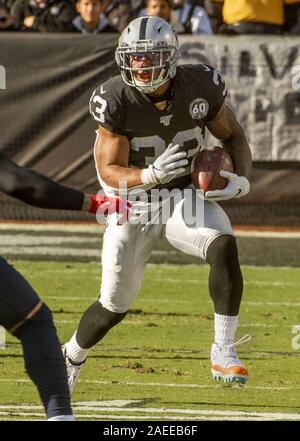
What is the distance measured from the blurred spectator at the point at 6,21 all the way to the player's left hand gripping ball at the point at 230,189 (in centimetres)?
679

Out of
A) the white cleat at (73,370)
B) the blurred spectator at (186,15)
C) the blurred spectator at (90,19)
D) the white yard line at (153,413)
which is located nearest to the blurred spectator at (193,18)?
the blurred spectator at (186,15)

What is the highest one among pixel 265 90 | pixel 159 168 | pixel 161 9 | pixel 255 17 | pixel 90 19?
pixel 159 168

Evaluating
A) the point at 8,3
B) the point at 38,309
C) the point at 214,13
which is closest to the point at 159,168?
the point at 38,309

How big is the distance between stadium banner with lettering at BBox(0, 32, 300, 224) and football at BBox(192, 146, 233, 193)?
550 cm

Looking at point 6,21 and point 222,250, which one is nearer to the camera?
point 222,250

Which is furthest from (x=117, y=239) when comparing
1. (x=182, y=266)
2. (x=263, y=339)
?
(x=182, y=266)

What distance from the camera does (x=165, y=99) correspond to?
6281mm

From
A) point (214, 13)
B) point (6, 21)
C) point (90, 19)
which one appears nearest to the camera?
point (90, 19)

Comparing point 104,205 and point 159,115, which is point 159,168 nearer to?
point 159,115

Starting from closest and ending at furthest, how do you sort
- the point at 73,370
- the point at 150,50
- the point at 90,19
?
1. the point at 73,370
2. the point at 150,50
3. the point at 90,19

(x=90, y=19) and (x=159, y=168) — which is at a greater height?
(x=159, y=168)

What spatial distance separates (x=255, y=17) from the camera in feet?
40.0

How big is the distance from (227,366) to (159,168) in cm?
97

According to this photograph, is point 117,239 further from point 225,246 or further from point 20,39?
point 20,39
